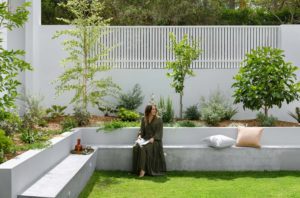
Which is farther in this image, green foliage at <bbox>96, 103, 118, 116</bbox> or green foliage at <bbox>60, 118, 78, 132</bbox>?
green foliage at <bbox>96, 103, 118, 116</bbox>

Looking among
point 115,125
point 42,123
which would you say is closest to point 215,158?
point 115,125

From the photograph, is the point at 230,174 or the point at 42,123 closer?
the point at 230,174

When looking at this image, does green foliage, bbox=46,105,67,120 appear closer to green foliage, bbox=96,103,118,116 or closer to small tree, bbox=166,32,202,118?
green foliage, bbox=96,103,118,116

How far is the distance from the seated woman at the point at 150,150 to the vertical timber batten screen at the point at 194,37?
311cm

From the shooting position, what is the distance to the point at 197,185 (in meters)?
8.27

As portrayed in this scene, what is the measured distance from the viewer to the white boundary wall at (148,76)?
12.0m

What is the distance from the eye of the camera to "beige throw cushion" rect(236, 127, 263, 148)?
31.2 ft

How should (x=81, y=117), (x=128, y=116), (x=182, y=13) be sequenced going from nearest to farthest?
(x=81, y=117)
(x=128, y=116)
(x=182, y=13)

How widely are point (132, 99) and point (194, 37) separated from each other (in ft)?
7.32

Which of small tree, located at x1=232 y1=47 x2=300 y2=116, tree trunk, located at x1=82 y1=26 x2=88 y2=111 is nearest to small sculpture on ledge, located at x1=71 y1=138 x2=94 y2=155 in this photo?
tree trunk, located at x1=82 y1=26 x2=88 y2=111

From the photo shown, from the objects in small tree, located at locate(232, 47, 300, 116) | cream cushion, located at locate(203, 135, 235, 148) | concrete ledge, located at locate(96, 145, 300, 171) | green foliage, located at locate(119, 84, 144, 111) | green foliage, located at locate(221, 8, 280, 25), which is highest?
green foliage, located at locate(221, 8, 280, 25)

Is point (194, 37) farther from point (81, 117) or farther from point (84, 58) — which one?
point (81, 117)

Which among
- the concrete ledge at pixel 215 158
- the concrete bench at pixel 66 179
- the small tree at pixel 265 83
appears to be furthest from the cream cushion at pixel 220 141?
the concrete bench at pixel 66 179

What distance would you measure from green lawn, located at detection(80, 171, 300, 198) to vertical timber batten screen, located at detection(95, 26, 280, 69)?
375 centimetres
